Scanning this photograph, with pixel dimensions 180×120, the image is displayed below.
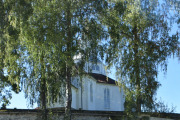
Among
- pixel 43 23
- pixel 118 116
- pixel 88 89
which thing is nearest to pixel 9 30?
pixel 43 23

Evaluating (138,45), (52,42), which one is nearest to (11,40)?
(52,42)

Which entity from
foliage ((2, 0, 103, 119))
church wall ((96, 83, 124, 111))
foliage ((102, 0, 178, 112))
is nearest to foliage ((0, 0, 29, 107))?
foliage ((2, 0, 103, 119))

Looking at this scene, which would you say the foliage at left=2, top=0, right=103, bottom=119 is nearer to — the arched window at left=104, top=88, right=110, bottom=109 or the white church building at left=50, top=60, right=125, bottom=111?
the white church building at left=50, top=60, right=125, bottom=111

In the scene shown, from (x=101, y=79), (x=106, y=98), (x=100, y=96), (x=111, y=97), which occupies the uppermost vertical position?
(x=101, y=79)

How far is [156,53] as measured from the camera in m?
23.2

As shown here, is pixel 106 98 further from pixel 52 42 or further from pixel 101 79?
pixel 52 42

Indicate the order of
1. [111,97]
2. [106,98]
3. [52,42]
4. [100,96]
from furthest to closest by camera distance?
1. [111,97]
2. [106,98]
3. [100,96]
4. [52,42]

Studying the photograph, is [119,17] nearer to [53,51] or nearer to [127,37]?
[127,37]

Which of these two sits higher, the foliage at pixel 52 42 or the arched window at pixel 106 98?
the foliage at pixel 52 42

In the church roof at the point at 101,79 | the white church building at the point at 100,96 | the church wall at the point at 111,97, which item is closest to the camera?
the white church building at the point at 100,96

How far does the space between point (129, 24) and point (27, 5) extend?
7191 mm

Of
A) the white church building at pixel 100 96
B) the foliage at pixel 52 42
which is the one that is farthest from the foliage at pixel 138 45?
the white church building at pixel 100 96

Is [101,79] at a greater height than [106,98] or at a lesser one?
greater

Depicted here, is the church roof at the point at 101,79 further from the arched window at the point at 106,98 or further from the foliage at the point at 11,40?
the foliage at the point at 11,40
